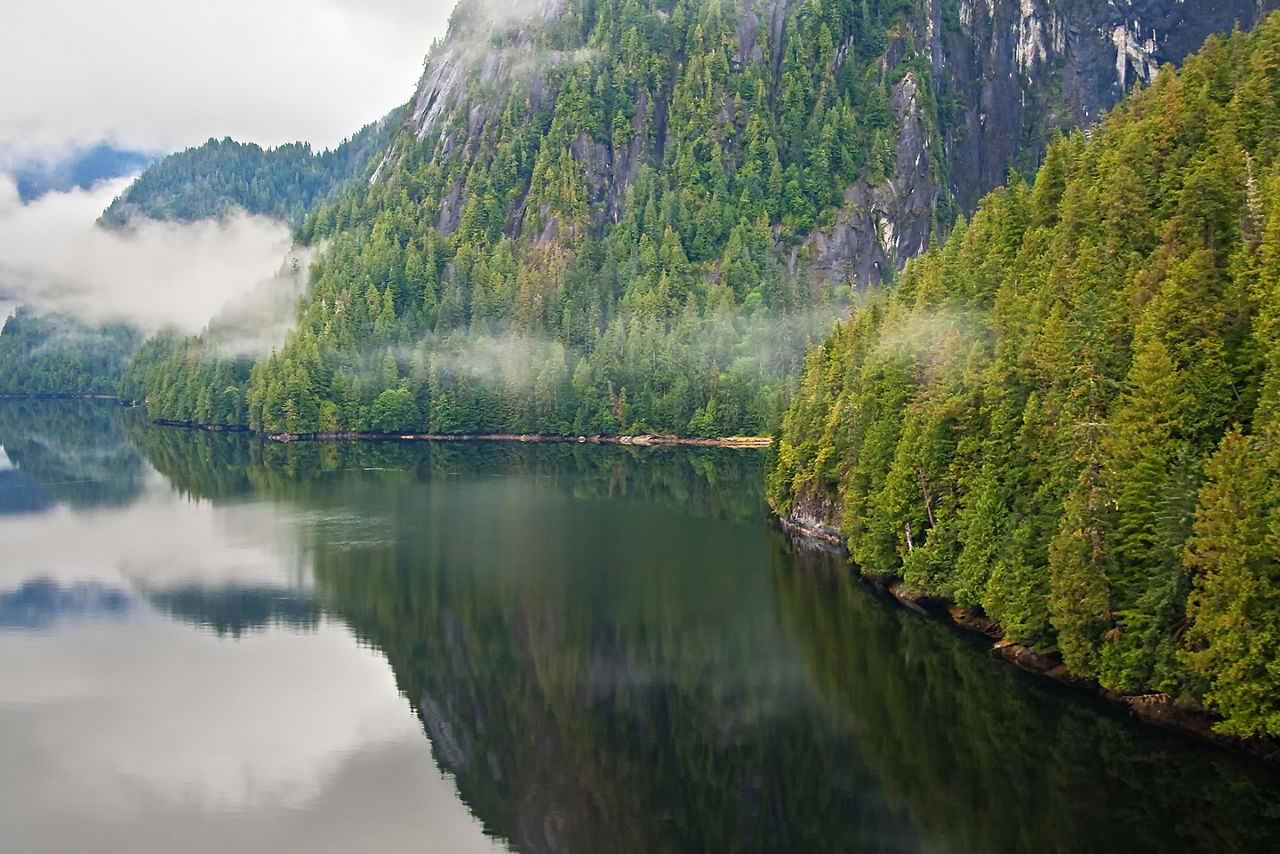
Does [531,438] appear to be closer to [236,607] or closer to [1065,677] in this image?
[236,607]

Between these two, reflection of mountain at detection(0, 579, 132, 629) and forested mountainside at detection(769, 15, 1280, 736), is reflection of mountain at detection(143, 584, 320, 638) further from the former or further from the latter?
forested mountainside at detection(769, 15, 1280, 736)

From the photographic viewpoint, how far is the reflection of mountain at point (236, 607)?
70438mm

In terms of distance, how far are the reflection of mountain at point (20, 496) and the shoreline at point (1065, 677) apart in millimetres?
82189

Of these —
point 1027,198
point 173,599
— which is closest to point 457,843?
point 173,599

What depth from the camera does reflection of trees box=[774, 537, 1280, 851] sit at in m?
40.2

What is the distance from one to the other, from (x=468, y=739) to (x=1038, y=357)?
107 feet

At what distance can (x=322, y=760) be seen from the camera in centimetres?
4978

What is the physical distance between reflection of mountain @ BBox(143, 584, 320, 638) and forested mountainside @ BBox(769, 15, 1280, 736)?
34.1 meters

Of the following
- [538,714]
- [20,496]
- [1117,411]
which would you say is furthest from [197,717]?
[20,496]

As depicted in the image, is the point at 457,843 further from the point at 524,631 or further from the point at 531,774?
the point at 524,631

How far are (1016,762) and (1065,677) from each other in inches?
336

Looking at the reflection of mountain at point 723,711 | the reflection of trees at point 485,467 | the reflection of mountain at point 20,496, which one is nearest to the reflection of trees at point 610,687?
the reflection of mountain at point 723,711

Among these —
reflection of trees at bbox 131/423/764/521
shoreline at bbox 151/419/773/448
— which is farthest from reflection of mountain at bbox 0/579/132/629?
shoreline at bbox 151/419/773/448

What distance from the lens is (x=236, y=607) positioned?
7412 cm
